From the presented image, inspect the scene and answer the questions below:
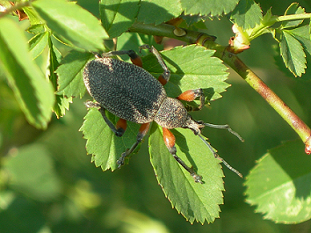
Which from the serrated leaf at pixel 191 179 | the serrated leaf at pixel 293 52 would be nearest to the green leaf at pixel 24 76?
the serrated leaf at pixel 191 179

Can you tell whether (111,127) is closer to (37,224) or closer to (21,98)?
(21,98)

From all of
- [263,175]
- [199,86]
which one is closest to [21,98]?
[199,86]

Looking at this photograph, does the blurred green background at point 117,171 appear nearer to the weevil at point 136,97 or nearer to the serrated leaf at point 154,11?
the weevil at point 136,97

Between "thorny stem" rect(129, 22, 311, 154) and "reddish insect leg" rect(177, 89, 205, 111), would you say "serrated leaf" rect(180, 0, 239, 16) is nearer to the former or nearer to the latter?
"thorny stem" rect(129, 22, 311, 154)

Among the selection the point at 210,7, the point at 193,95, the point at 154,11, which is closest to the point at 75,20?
the point at 154,11

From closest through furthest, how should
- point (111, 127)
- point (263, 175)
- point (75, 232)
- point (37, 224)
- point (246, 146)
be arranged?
point (111, 127) → point (263, 175) → point (37, 224) → point (75, 232) → point (246, 146)

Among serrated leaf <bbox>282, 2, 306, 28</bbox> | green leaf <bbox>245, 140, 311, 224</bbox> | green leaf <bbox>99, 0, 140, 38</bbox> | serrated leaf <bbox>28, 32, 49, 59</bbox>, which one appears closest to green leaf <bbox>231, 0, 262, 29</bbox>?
serrated leaf <bbox>282, 2, 306, 28</bbox>
